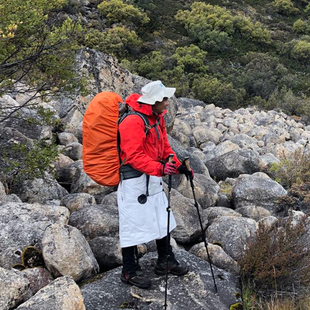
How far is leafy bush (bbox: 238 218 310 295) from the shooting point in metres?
4.04

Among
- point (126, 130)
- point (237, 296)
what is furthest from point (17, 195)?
point (237, 296)

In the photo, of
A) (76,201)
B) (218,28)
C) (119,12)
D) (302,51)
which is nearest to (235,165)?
(76,201)

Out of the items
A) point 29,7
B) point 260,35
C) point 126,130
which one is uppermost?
point 29,7

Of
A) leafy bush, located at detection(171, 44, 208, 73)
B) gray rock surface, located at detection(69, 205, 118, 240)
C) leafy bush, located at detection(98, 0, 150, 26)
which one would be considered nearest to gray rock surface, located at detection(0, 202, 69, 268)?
gray rock surface, located at detection(69, 205, 118, 240)

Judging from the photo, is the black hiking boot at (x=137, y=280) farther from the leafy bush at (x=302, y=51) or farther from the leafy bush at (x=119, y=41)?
the leafy bush at (x=302, y=51)

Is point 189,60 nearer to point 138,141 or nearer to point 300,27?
point 300,27

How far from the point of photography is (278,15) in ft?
195

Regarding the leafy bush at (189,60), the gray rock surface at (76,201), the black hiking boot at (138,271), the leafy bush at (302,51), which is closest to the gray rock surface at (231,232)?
the black hiking boot at (138,271)

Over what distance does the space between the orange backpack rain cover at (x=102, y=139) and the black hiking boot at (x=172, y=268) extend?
0.98 meters

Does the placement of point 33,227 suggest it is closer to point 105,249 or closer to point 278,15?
point 105,249

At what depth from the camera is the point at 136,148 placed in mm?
3439

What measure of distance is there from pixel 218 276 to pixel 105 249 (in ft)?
4.19

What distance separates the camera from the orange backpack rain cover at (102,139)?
355cm

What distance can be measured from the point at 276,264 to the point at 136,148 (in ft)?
6.50
